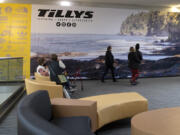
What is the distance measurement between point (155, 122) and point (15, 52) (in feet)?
21.8

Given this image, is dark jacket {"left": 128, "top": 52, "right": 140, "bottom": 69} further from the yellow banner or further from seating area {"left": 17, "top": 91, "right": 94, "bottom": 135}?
seating area {"left": 17, "top": 91, "right": 94, "bottom": 135}

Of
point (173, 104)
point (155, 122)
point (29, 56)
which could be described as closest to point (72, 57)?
point (29, 56)

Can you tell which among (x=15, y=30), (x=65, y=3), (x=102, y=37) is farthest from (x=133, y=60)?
(x=15, y=30)

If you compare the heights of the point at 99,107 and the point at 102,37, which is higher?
the point at 102,37

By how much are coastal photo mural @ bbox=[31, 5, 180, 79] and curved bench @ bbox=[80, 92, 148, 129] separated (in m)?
4.32

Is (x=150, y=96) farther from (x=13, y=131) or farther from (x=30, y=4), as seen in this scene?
(x=30, y=4)

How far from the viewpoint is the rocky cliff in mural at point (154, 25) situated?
905cm

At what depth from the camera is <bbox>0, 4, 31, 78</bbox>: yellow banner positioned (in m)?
7.73

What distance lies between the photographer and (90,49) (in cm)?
867

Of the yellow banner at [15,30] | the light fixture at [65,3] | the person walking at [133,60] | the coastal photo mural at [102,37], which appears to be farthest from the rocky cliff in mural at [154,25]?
the yellow banner at [15,30]

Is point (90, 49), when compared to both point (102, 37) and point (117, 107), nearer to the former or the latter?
point (102, 37)

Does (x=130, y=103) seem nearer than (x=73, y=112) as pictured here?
No

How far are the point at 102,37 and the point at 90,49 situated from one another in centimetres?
76

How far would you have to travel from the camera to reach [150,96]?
5.78 m
